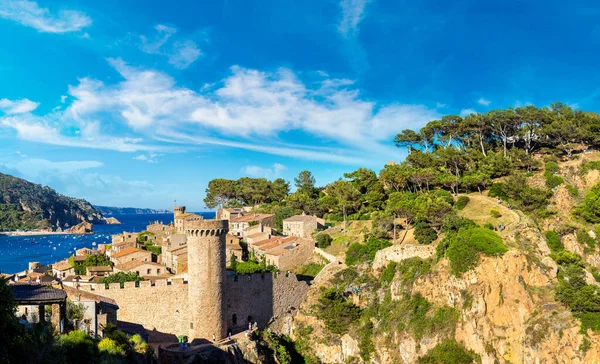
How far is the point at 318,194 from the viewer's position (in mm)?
74938

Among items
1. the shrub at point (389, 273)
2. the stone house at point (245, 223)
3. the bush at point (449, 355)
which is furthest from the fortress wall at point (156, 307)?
the stone house at point (245, 223)

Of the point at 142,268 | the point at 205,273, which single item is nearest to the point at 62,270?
the point at 142,268

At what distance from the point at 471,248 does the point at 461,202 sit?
1385cm

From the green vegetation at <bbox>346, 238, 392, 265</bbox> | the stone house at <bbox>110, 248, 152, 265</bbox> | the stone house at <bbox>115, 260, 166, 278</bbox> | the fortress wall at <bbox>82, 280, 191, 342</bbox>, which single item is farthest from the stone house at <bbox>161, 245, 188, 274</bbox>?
the green vegetation at <bbox>346, 238, 392, 265</bbox>

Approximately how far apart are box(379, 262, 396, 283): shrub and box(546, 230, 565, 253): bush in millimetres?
13453

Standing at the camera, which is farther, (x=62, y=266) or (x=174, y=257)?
(x=62, y=266)

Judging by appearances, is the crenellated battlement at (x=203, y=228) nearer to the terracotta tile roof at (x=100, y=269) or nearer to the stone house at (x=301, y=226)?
the terracotta tile roof at (x=100, y=269)

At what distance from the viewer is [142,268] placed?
127 feet

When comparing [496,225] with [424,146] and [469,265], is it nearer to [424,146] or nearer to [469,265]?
[469,265]

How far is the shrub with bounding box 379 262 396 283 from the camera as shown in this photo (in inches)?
1538

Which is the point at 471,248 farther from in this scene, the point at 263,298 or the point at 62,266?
the point at 62,266

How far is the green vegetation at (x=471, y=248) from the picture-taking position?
33.4 m

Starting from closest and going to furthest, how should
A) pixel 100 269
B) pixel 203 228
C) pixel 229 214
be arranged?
pixel 203 228, pixel 100 269, pixel 229 214

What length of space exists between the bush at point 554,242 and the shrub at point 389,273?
13453 millimetres
